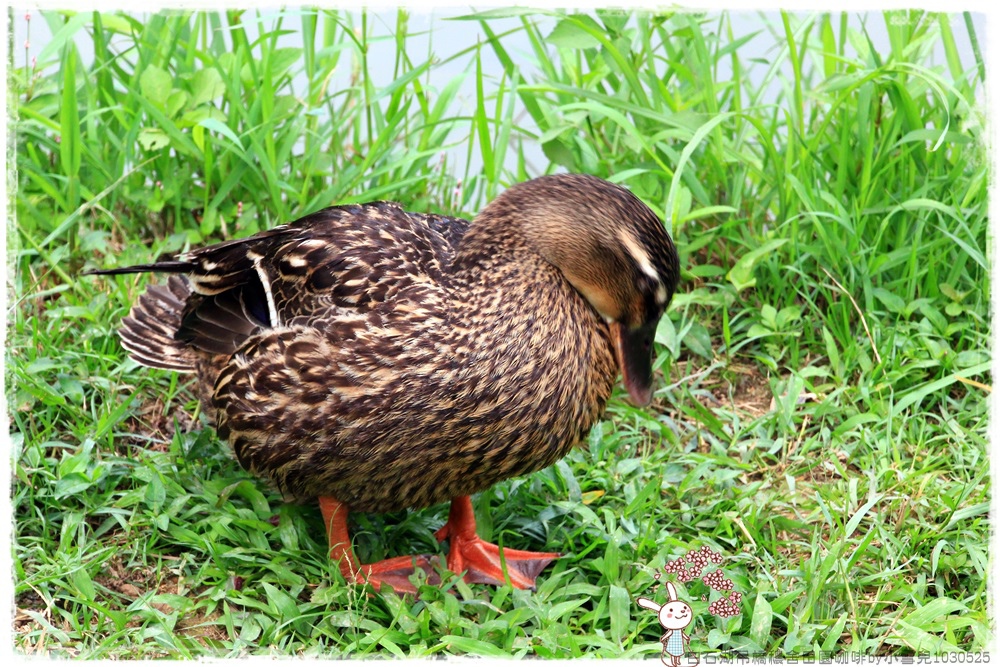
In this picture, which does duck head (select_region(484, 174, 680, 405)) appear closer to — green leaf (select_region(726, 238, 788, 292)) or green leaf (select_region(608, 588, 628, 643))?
green leaf (select_region(608, 588, 628, 643))

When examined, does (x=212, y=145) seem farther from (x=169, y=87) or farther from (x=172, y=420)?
(x=172, y=420)

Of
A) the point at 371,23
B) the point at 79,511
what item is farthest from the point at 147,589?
the point at 371,23

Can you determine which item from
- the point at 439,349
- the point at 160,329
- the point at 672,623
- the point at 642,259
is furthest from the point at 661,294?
the point at 160,329

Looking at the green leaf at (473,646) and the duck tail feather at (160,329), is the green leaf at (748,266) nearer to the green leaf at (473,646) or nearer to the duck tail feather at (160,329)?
the green leaf at (473,646)

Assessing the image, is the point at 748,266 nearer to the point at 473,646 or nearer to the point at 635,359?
the point at 635,359

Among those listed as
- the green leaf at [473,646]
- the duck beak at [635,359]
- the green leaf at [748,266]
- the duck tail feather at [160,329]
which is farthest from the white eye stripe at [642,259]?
the duck tail feather at [160,329]

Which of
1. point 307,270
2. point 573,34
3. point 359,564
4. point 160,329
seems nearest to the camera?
point 307,270

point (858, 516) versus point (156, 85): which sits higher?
point (156, 85)
